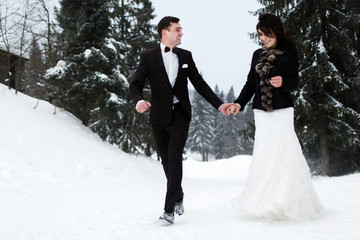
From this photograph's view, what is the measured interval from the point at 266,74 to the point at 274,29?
51cm

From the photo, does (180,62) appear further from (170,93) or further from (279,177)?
(279,177)

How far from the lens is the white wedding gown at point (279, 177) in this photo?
3131 millimetres

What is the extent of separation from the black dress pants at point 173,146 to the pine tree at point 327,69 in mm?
9131

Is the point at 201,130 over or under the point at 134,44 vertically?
under

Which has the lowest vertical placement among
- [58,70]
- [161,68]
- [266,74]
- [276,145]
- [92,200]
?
[92,200]

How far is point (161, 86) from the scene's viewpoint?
384cm

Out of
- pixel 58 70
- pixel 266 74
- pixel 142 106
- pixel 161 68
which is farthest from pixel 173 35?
pixel 58 70

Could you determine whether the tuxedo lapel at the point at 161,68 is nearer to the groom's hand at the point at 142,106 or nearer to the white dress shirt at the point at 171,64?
the white dress shirt at the point at 171,64

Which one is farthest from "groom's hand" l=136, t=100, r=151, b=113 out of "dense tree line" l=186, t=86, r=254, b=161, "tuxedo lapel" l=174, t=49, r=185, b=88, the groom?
"dense tree line" l=186, t=86, r=254, b=161

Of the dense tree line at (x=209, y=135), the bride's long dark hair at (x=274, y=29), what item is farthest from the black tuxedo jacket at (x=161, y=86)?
the dense tree line at (x=209, y=135)

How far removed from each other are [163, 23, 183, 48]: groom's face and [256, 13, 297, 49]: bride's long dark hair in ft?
3.24

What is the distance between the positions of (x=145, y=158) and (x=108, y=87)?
198 inches

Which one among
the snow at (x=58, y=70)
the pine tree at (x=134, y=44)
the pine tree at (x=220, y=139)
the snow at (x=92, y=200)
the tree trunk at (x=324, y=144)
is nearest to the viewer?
the snow at (x=92, y=200)

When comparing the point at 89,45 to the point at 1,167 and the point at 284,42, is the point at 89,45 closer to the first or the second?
the point at 1,167
